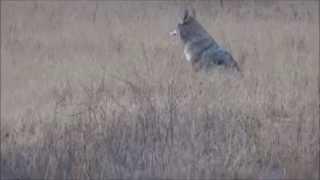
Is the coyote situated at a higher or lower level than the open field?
higher

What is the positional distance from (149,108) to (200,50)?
2.67 meters

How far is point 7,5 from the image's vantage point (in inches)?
533

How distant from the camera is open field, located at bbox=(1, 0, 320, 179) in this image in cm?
590

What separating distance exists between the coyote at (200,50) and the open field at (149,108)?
7.3 inches

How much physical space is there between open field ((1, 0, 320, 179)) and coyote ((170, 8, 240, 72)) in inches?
7.3

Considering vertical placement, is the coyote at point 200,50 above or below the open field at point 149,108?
above

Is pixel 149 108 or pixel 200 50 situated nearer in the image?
pixel 149 108

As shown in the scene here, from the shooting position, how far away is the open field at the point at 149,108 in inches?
232

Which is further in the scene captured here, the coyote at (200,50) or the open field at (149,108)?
the coyote at (200,50)

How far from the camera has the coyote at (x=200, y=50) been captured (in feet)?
29.4

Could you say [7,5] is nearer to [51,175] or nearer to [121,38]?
[121,38]

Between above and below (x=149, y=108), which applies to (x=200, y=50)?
above

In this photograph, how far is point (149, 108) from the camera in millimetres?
6809

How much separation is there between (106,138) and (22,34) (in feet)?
17.8
